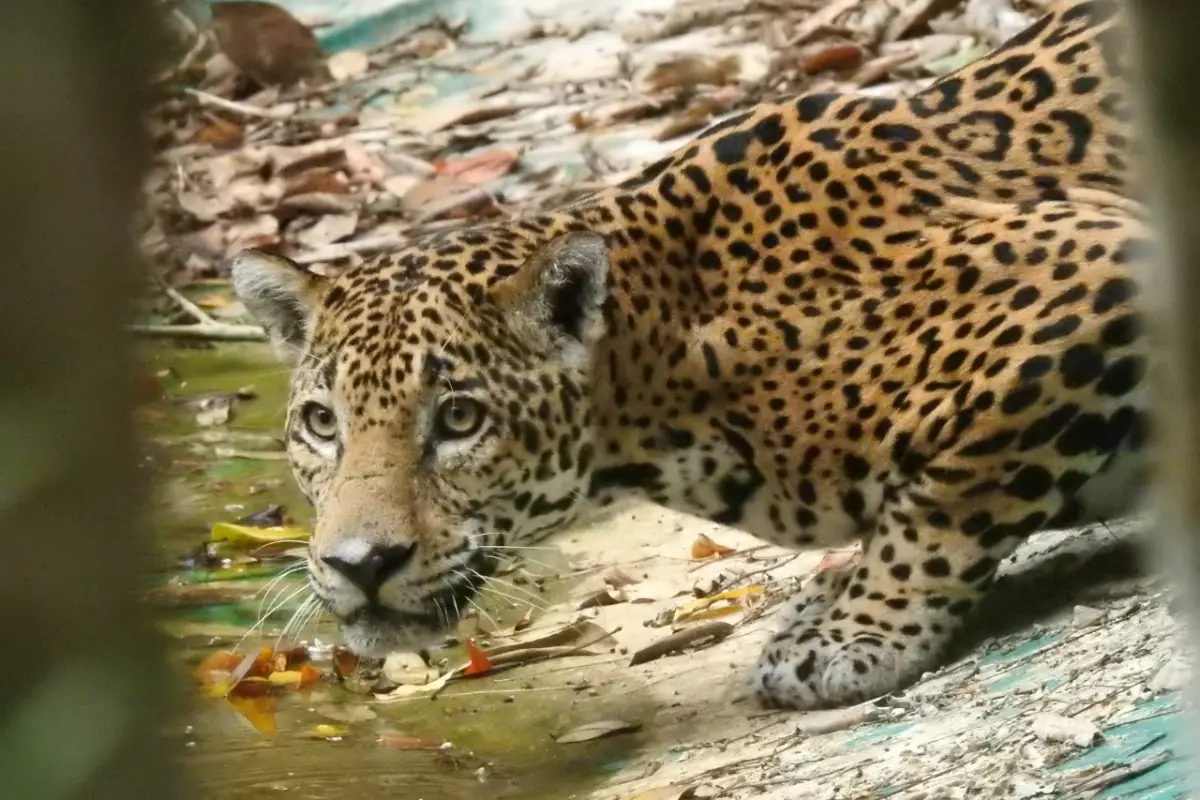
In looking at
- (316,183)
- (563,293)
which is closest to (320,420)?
(563,293)

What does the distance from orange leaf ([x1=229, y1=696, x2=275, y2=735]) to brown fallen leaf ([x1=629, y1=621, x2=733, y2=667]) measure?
2.96 feet

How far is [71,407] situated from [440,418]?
259cm

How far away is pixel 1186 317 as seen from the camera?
1.10 meters

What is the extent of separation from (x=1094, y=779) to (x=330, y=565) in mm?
1556

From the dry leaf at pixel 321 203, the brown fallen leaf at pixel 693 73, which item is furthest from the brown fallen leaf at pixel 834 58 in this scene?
the dry leaf at pixel 321 203

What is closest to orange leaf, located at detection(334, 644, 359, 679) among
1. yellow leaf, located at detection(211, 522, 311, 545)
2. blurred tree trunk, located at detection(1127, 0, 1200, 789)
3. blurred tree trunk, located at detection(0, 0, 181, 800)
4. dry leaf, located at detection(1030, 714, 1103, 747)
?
yellow leaf, located at detection(211, 522, 311, 545)

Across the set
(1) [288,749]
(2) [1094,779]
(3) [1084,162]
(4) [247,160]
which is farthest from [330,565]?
(4) [247,160]

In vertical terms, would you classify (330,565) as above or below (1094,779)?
above

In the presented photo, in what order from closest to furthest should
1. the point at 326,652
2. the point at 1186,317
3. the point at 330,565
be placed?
the point at 1186,317 < the point at 330,565 < the point at 326,652

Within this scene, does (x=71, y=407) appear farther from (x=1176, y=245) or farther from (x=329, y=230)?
(x=329, y=230)

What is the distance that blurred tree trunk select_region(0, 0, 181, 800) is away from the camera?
0.84m

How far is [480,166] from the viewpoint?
19.6 ft

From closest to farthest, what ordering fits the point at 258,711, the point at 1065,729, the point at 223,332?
1. the point at 1065,729
2. the point at 258,711
3. the point at 223,332

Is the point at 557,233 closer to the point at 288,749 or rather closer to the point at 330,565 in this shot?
the point at 330,565
